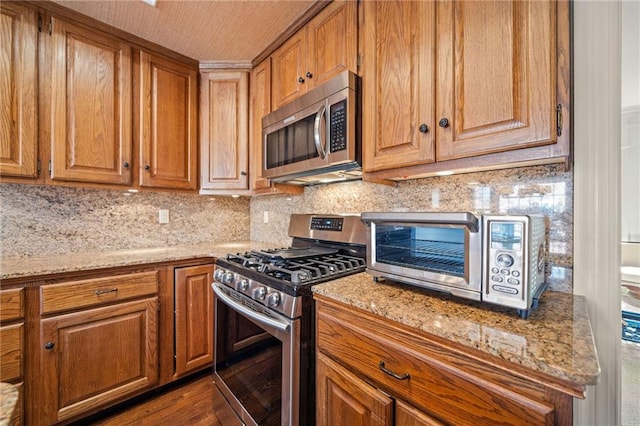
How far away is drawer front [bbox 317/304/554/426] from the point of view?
1.94ft

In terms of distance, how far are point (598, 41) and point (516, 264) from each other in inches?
32.6

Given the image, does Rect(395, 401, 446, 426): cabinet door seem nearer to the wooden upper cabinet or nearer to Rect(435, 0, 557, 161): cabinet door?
Rect(435, 0, 557, 161): cabinet door

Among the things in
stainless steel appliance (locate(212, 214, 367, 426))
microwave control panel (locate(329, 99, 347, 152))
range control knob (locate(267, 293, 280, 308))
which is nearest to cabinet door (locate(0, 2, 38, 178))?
stainless steel appliance (locate(212, 214, 367, 426))

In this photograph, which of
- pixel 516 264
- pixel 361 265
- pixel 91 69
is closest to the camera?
pixel 516 264

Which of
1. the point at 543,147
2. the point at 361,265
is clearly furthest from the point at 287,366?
the point at 543,147

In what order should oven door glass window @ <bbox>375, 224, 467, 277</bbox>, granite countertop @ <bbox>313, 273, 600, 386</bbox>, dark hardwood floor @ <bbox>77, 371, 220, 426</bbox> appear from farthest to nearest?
1. dark hardwood floor @ <bbox>77, 371, 220, 426</bbox>
2. oven door glass window @ <bbox>375, 224, 467, 277</bbox>
3. granite countertop @ <bbox>313, 273, 600, 386</bbox>

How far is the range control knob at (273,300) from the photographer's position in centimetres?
111

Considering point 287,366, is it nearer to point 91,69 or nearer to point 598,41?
point 598,41

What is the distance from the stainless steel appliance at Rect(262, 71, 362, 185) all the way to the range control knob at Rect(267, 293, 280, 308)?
69 cm

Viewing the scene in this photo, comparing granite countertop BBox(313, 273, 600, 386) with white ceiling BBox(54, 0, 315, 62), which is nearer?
granite countertop BBox(313, 273, 600, 386)

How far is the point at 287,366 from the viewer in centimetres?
106

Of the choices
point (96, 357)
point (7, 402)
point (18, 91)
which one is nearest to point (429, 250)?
point (7, 402)

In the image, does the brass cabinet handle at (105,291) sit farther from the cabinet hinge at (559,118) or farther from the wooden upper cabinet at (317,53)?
the cabinet hinge at (559,118)

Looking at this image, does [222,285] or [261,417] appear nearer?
[261,417]
